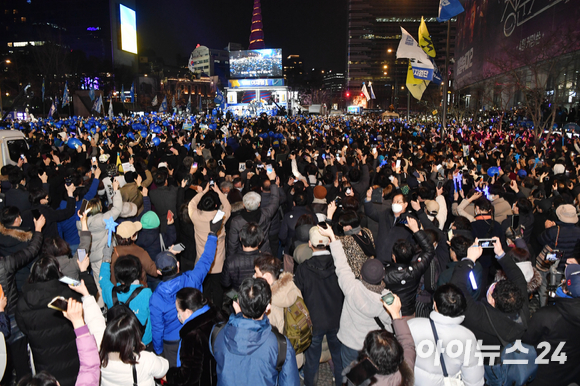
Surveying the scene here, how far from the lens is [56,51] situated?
156ft

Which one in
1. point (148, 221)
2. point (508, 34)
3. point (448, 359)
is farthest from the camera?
point (508, 34)

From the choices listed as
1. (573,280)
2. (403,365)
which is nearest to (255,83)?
(573,280)

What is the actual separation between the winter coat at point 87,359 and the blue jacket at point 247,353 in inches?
32.0

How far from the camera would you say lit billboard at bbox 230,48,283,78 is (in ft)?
277

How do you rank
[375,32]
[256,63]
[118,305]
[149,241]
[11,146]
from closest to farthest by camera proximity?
[118,305] < [149,241] < [11,146] < [256,63] < [375,32]

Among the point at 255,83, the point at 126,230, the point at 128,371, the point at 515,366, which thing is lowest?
the point at 515,366

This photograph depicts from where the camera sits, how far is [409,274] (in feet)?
12.2

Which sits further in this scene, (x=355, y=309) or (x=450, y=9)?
(x=450, y=9)

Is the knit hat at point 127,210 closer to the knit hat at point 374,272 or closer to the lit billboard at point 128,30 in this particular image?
the knit hat at point 374,272

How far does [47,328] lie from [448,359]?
3062 mm

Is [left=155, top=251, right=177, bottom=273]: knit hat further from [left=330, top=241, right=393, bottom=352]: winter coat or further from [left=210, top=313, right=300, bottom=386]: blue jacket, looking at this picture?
[left=330, top=241, right=393, bottom=352]: winter coat

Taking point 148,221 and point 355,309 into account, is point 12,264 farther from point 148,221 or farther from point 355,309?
point 355,309

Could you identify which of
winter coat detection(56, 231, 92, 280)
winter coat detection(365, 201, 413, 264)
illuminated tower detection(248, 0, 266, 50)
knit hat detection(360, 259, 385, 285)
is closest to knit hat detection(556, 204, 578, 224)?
winter coat detection(365, 201, 413, 264)

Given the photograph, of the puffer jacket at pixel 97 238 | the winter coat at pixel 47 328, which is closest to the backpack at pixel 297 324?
the winter coat at pixel 47 328
